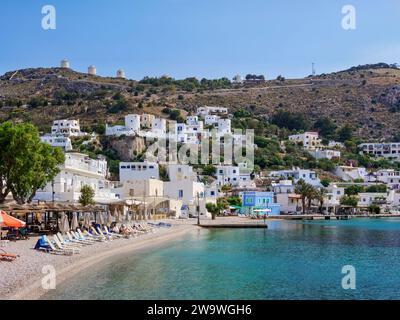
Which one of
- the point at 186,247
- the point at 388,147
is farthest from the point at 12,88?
the point at 186,247

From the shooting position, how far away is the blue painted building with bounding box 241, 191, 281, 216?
3639 inches

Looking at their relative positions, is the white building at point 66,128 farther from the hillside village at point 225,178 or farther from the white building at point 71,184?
Result: the white building at point 71,184

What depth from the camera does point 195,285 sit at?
23.2 meters

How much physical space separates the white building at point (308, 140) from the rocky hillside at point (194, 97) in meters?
19.3

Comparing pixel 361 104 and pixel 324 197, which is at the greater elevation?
pixel 361 104

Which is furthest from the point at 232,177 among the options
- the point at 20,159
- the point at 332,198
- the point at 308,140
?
the point at 20,159

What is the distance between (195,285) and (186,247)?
16.4 m

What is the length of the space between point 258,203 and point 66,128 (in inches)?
2012

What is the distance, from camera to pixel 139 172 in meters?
82.2

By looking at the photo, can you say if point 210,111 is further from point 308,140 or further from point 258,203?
point 258,203

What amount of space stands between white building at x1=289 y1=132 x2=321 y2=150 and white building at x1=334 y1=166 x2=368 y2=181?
56.8 feet

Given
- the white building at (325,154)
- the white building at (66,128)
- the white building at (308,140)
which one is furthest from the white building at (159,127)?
the white building at (308,140)

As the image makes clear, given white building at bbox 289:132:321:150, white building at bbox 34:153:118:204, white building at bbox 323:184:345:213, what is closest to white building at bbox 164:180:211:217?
white building at bbox 34:153:118:204
